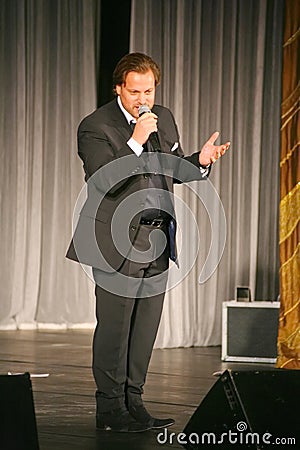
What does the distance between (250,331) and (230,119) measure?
4.47 feet

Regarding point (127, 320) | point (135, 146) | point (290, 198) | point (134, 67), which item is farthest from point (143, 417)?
point (290, 198)

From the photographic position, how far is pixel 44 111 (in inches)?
306

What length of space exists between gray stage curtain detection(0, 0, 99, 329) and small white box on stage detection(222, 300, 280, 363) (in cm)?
199

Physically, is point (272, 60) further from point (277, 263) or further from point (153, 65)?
point (153, 65)

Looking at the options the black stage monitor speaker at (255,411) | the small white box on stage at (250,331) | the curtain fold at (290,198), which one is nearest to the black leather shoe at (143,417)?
the black stage monitor speaker at (255,411)

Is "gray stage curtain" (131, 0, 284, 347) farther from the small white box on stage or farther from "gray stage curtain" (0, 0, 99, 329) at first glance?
"gray stage curtain" (0, 0, 99, 329)

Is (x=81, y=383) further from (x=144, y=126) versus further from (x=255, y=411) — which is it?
(x=255, y=411)

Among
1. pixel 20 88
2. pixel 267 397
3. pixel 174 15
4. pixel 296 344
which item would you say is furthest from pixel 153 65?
pixel 20 88

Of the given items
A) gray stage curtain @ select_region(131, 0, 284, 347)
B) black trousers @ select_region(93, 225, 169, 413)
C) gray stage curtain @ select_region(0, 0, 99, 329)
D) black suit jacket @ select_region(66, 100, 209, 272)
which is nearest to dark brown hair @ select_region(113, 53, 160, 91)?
black suit jacket @ select_region(66, 100, 209, 272)

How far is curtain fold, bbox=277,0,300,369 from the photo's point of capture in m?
5.70

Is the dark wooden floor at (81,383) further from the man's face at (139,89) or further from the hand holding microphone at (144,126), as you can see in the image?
the man's face at (139,89)

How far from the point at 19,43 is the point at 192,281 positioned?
2.30 m

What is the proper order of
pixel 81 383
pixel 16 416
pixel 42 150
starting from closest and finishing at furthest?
pixel 16 416
pixel 81 383
pixel 42 150

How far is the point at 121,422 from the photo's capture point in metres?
3.88
